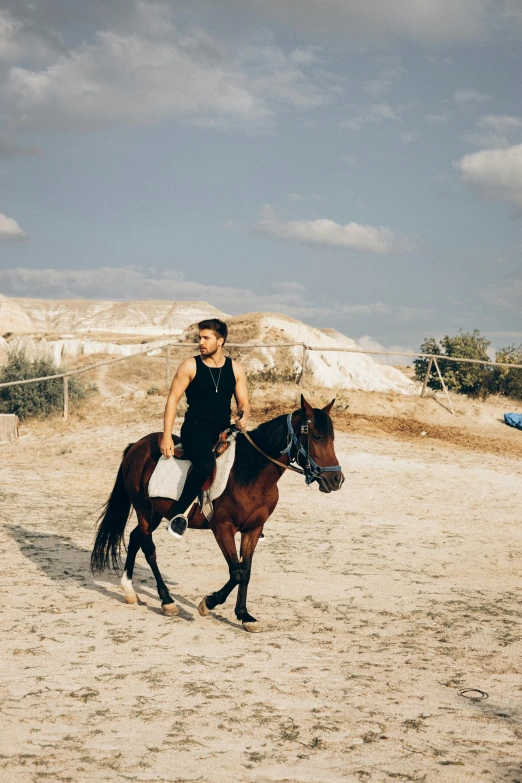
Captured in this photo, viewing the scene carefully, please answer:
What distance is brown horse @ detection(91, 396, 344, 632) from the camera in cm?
572

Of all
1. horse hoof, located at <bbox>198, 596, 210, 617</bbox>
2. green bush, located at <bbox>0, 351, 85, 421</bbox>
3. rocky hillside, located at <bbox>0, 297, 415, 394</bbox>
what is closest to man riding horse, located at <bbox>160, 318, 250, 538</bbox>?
horse hoof, located at <bbox>198, 596, 210, 617</bbox>

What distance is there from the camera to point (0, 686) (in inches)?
180

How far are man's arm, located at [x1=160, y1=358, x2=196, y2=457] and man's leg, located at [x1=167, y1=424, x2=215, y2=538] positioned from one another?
5.9 inches

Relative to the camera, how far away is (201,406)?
610cm

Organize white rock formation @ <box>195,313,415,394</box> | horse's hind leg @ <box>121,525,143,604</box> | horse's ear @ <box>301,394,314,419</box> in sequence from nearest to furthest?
horse's ear @ <box>301,394,314,419</box> → horse's hind leg @ <box>121,525,143,604</box> → white rock formation @ <box>195,313,415,394</box>

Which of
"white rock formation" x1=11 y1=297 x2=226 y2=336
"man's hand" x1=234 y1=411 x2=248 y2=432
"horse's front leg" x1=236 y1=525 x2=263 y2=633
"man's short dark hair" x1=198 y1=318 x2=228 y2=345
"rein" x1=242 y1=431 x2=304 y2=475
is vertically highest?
"white rock formation" x1=11 y1=297 x2=226 y2=336

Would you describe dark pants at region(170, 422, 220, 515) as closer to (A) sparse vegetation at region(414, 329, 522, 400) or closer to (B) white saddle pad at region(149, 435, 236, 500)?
(B) white saddle pad at region(149, 435, 236, 500)

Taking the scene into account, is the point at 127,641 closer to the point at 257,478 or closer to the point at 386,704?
the point at 257,478

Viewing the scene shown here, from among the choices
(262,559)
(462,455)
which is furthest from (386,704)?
(462,455)

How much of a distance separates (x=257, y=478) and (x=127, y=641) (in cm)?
169

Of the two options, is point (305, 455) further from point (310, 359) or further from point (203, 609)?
point (310, 359)

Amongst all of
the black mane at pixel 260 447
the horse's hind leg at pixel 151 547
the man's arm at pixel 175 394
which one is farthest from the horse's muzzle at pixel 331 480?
the horse's hind leg at pixel 151 547

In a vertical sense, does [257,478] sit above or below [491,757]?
above

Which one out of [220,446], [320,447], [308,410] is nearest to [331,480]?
[320,447]
